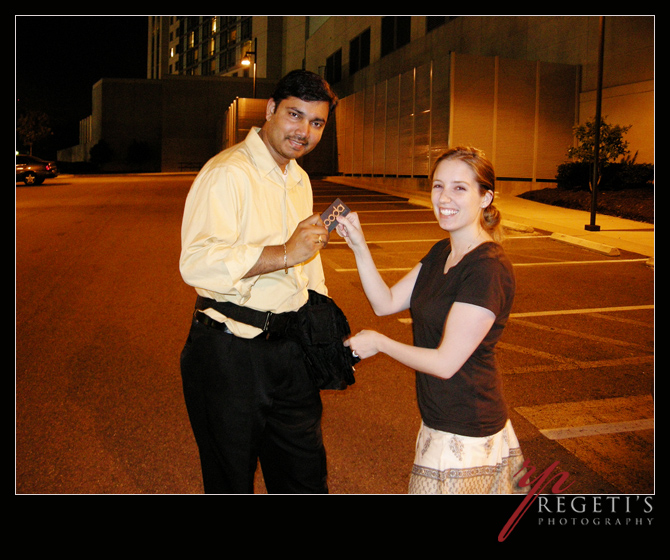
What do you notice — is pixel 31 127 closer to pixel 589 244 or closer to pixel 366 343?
pixel 589 244

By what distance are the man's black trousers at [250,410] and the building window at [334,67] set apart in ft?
151

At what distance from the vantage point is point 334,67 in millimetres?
47781

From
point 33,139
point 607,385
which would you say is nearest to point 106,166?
→ point 33,139

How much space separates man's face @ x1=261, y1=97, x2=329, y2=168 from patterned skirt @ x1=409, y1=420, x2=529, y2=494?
128 cm

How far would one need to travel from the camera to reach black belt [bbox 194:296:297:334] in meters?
2.62

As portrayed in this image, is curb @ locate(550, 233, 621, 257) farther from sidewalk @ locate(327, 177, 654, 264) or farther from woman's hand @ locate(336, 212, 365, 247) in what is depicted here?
woman's hand @ locate(336, 212, 365, 247)

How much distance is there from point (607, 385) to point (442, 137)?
20806 mm

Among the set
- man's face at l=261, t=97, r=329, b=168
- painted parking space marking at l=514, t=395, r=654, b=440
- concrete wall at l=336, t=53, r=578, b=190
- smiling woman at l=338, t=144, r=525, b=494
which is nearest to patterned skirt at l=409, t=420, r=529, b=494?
smiling woman at l=338, t=144, r=525, b=494

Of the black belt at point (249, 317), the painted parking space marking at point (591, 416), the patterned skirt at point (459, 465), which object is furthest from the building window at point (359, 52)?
the patterned skirt at point (459, 465)

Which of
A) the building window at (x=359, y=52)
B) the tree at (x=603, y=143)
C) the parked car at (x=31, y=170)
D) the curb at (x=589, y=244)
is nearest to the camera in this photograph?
the curb at (x=589, y=244)

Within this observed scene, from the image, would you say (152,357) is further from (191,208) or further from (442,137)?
(442,137)

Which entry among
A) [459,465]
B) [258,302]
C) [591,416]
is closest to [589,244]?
[591,416]

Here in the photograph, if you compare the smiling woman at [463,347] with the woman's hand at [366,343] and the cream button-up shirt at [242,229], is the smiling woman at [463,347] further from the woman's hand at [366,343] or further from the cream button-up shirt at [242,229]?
the cream button-up shirt at [242,229]

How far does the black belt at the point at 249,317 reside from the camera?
262 centimetres
